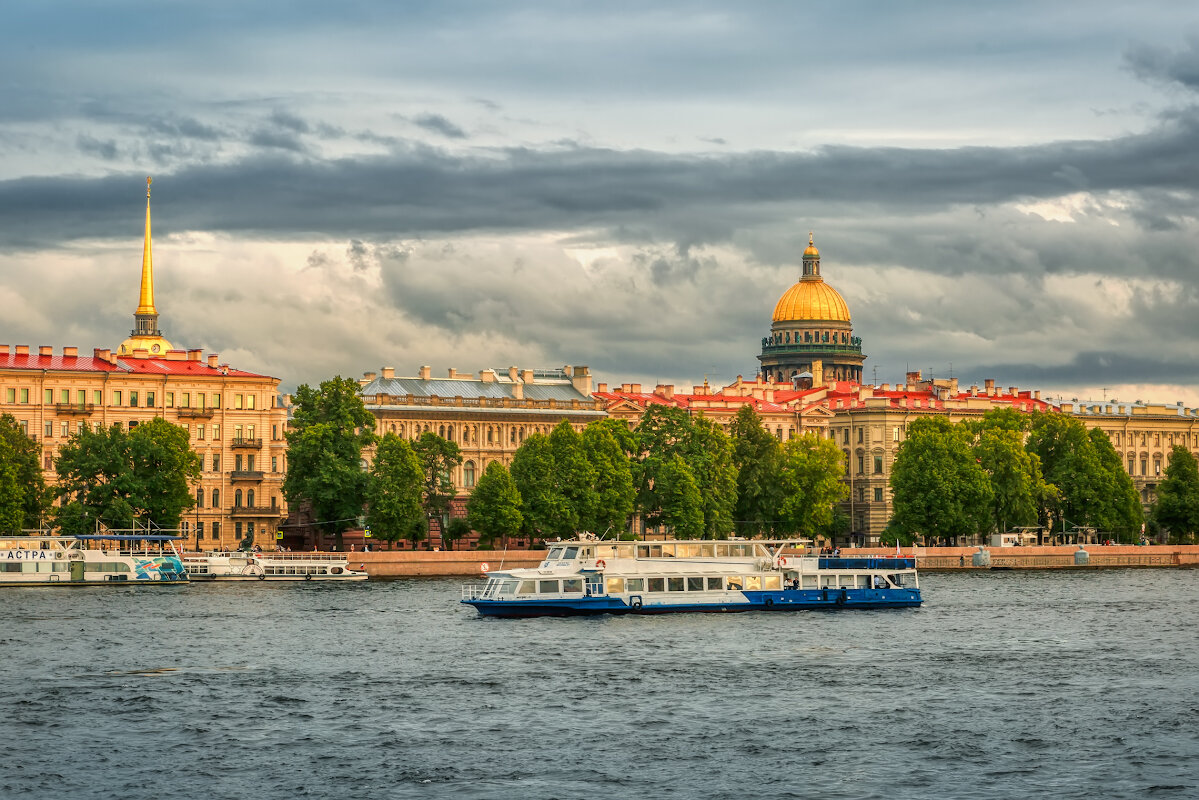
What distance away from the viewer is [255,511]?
108500 mm

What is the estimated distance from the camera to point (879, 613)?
7069 cm

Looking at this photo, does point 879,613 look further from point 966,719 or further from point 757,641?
point 966,719

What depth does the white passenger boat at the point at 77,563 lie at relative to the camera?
83.8 m

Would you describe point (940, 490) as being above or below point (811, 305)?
below

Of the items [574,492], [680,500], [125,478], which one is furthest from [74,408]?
[680,500]

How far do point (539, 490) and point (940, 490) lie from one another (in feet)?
73.4

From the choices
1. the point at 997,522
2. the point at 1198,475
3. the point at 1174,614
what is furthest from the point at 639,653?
the point at 1198,475

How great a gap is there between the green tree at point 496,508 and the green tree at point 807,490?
18445mm

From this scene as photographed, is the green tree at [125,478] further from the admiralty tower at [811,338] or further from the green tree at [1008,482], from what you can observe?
the admiralty tower at [811,338]

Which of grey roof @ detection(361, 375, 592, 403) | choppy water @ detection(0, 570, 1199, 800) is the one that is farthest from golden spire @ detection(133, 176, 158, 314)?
choppy water @ detection(0, 570, 1199, 800)

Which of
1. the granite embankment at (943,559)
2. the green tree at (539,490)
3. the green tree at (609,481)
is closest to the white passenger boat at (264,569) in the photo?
the granite embankment at (943,559)

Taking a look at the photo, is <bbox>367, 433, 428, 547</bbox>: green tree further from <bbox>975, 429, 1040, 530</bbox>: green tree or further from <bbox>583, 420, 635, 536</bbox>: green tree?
<bbox>975, 429, 1040, 530</bbox>: green tree

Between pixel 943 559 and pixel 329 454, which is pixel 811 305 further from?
pixel 329 454

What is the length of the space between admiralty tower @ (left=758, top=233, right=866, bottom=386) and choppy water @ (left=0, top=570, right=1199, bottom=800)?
9746cm
